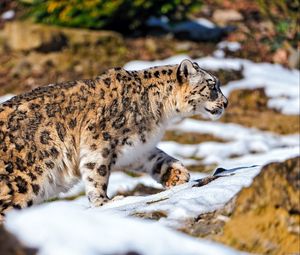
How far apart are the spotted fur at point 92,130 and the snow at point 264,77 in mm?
7864

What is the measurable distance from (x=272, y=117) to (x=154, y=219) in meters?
11.1

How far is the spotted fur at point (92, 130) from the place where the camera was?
26.6ft

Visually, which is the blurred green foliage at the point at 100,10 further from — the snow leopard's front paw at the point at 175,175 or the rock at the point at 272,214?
the rock at the point at 272,214

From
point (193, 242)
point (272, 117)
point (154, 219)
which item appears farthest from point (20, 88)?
point (193, 242)

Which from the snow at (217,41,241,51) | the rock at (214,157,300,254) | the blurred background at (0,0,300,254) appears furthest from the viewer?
the snow at (217,41,241,51)

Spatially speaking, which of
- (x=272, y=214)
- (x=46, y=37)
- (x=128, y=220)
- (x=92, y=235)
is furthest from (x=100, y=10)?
(x=92, y=235)

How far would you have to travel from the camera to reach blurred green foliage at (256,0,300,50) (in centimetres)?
2017

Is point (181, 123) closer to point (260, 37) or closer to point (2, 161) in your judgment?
point (260, 37)

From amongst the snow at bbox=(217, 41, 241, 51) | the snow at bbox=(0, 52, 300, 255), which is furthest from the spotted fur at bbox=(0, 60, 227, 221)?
the snow at bbox=(217, 41, 241, 51)

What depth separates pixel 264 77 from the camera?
1839cm

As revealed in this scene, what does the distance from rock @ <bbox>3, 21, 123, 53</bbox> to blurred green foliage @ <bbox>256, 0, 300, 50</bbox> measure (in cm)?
420

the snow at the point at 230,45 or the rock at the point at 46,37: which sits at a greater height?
the rock at the point at 46,37

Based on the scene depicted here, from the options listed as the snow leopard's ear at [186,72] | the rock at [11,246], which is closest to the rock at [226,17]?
the snow leopard's ear at [186,72]

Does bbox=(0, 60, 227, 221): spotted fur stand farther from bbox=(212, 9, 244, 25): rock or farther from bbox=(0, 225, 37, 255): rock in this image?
bbox=(212, 9, 244, 25): rock
